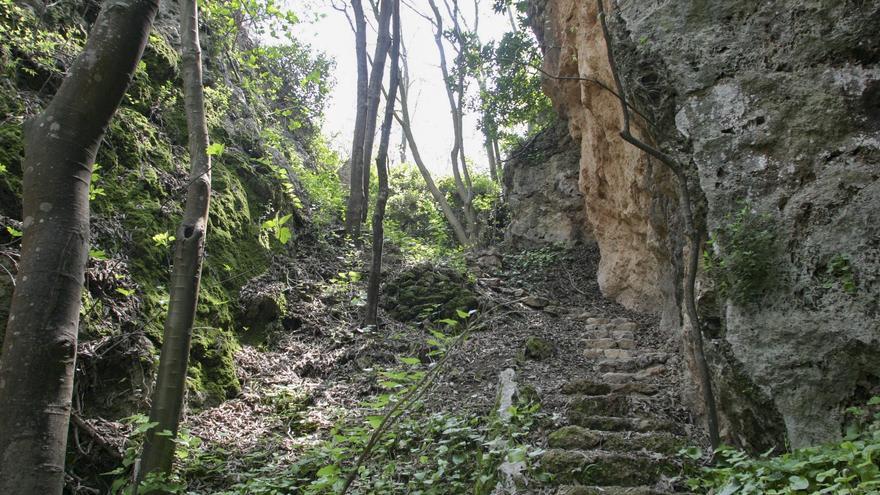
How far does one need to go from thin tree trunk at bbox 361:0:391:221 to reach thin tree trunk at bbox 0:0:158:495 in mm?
9694

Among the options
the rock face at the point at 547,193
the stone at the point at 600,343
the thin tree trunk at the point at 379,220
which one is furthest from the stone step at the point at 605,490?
the rock face at the point at 547,193

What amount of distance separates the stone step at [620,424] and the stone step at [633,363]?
5.70 feet

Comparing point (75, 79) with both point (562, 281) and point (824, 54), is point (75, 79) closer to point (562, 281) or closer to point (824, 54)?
point (824, 54)

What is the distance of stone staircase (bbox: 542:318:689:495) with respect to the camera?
3.67 meters

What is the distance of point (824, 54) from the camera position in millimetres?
3744

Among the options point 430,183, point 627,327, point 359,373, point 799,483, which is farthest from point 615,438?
point 430,183

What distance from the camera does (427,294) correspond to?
8.98 metres

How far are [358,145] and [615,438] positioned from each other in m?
9.58

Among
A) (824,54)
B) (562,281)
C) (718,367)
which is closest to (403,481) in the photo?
(718,367)

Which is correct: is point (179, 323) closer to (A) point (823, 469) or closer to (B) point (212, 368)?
(B) point (212, 368)

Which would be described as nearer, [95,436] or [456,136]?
[95,436]

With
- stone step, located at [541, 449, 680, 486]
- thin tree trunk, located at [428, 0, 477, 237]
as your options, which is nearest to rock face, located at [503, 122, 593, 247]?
thin tree trunk, located at [428, 0, 477, 237]

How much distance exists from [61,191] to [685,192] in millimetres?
3973

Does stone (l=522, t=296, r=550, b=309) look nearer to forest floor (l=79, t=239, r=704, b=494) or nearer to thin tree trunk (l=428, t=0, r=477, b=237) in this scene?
forest floor (l=79, t=239, r=704, b=494)
